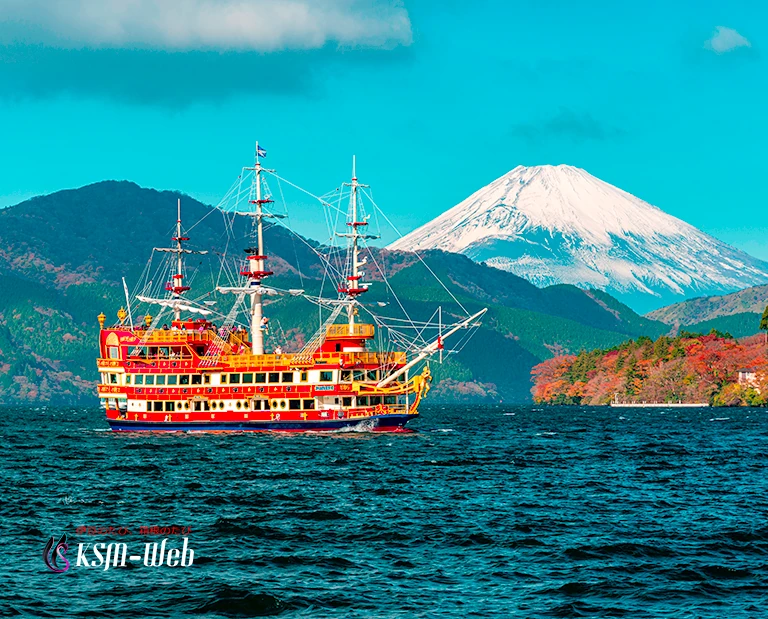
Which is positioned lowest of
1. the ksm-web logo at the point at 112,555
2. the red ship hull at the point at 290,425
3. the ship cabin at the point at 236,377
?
the ksm-web logo at the point at 112,555

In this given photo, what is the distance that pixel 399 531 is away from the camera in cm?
4759

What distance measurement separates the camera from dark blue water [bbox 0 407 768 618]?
35625mm

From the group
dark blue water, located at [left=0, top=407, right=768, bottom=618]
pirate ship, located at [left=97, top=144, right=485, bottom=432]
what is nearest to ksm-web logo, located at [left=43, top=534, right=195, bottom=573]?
dark blue water, located at [left=0, top=407, right=768, bottom=618]

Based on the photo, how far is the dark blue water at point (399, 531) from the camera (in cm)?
3562

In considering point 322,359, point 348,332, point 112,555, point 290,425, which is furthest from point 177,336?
point 112,555

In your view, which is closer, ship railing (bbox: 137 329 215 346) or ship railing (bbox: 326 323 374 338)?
ship railing (bbox: 326 323 374 338)

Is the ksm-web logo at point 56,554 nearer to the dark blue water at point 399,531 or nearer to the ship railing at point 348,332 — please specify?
the dark blue water at point 399,531

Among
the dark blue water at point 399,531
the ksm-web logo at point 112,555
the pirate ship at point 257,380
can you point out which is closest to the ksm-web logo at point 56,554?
the ksm-web logo at point 112,555

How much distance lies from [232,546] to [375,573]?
704 centimetres

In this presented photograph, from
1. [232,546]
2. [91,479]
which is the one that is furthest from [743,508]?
[91,479]

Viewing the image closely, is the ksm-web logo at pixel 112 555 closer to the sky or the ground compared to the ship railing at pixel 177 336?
closer to the ground

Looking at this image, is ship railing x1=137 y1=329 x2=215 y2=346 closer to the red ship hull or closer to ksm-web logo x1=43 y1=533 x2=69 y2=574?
the red ship hull

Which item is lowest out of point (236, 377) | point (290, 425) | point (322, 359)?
point (290, 425)

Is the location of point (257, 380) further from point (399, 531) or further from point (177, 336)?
→ point (399, 531)
